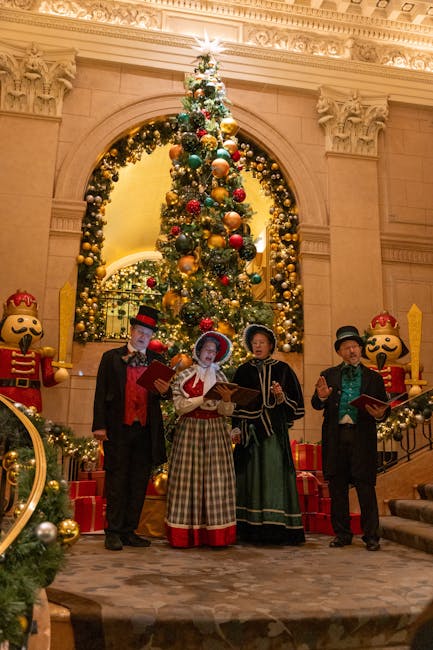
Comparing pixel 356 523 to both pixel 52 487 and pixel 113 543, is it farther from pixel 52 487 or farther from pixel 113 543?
pixel 52 487

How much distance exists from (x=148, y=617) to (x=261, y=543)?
2536 mm

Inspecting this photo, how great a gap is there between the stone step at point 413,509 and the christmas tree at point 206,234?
226 centimetres

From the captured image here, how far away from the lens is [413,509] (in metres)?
5.95

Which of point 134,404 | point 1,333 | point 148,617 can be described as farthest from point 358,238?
point 148,617

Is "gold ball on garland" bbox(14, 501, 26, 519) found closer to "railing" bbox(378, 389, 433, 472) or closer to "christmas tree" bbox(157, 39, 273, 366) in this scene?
"christmas tree" bbox(157, 39, 273, 366)

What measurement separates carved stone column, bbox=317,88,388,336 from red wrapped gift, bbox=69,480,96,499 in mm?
5032

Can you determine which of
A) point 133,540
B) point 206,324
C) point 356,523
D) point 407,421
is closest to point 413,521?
point 356,523

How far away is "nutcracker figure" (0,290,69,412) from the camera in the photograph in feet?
25.3

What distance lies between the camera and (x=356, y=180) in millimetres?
10828

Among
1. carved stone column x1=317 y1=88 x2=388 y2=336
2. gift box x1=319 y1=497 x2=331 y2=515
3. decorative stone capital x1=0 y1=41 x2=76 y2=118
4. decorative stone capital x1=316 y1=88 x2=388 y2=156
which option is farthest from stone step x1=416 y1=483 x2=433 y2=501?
decorative stone capital x1=0 y1=41 x2=76 y2=118

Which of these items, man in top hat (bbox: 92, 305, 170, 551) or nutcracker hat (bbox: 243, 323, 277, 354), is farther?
nutcracker hat (bbox: 243, 323, 277, 354)

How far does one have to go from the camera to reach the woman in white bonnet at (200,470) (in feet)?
16.6

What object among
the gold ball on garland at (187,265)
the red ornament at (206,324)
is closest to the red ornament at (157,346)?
the red ornament at (206,324)

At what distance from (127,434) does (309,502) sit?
8.26 ft
